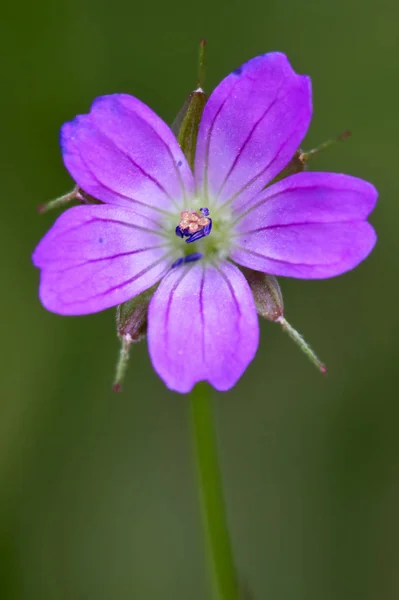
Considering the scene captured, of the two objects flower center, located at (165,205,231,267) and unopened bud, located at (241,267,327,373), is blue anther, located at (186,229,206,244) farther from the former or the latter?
unopened bud, located at (241,267,327,373)

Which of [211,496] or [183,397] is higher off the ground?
[211,496]

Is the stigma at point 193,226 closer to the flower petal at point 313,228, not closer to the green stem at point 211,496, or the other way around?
the flower petal at point 313,228

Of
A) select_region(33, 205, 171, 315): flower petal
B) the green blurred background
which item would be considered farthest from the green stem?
the green blurred background

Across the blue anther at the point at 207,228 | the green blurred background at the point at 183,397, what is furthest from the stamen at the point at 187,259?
the green blurred background at the point at 183,397

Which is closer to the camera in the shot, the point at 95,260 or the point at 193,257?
the point at 95,260

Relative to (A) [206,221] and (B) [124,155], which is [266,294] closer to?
(A) [206,221]

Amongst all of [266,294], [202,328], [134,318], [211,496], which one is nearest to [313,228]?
[266,294]
